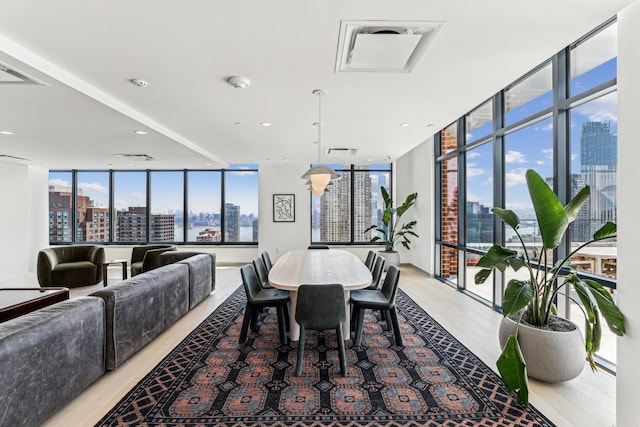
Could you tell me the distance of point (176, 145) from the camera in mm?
5016

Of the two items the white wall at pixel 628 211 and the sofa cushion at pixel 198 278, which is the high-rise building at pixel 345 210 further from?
the white wall at pixel 628 211

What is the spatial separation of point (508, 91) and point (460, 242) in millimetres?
2391

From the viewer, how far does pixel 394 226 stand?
7.33m

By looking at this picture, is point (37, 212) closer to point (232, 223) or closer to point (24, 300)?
point (232, 223)

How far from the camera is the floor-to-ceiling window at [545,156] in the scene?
2.63 meters

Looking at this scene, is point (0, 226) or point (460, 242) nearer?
point (460, 242)

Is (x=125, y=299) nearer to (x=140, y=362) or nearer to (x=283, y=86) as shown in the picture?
(x=140, y=362)

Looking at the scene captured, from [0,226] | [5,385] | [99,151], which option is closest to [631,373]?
[5,385]

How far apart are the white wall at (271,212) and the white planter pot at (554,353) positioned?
5577 millimetres

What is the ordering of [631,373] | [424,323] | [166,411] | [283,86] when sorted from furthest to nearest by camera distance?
[424,323]
[283,86]
[166,411]
[631,373]

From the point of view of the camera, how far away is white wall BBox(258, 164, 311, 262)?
756cm

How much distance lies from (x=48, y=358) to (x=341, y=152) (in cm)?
516

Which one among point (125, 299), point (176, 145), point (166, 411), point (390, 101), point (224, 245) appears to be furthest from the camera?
point (224, 245)

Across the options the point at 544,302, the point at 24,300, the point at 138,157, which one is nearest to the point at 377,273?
the point at 544,302
